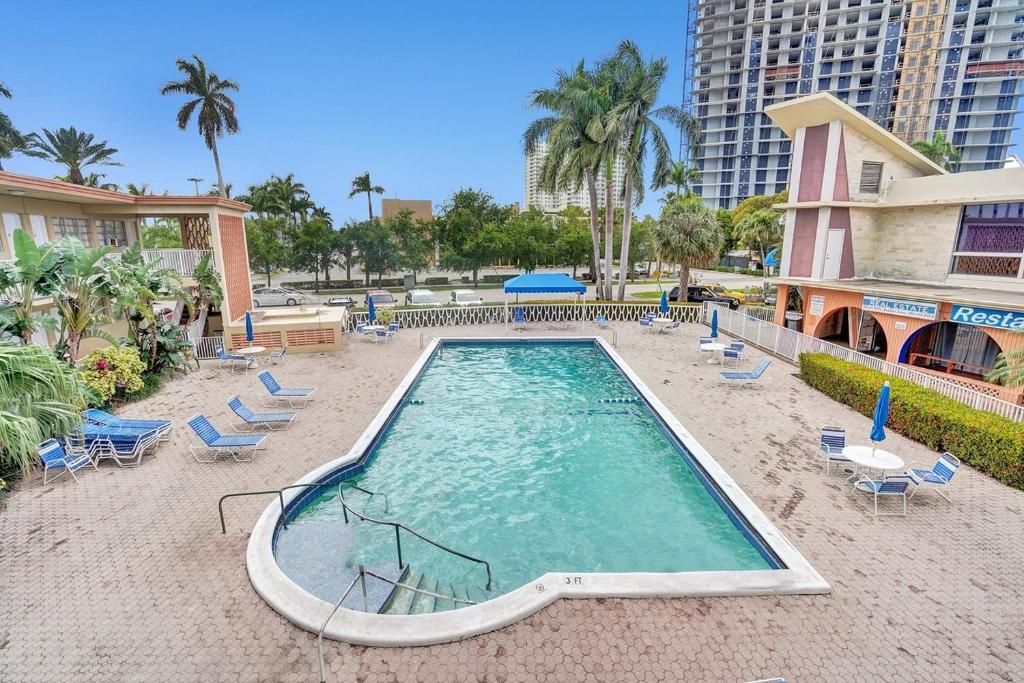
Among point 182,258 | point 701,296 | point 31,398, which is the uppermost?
point 182,258

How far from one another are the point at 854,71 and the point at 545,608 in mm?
116208

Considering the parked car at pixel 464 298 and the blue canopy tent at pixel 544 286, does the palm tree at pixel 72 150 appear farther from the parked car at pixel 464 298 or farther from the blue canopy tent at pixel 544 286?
→ the blue canopy tent at pixel 544 286

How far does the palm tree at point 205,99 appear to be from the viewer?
4091 cm

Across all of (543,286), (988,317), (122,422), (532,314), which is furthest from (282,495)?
(532,314)

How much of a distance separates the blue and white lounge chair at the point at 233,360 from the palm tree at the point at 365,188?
39978mm

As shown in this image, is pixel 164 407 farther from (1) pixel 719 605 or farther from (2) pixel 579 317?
(2) pixel 579 317

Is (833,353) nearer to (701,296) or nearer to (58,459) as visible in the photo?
(701,296)

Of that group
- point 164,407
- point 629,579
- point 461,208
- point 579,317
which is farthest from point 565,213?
point 629,579

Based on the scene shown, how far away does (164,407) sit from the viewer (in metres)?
13.7

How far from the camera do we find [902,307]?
55.6 ft

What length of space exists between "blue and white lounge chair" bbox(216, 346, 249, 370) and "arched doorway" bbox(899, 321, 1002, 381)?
76.1ft

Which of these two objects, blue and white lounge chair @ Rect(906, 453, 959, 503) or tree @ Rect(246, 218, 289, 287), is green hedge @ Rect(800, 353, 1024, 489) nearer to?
blue and white lounge chair @ Rect(906, 453, 959, 503)

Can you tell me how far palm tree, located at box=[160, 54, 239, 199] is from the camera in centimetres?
4091

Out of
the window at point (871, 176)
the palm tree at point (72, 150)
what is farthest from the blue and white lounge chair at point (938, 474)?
the palm tree at point (72, 150)
